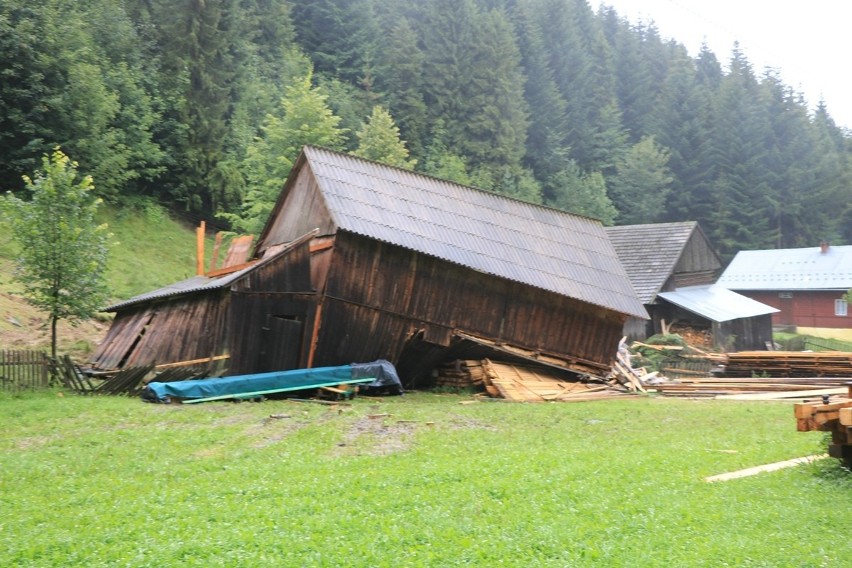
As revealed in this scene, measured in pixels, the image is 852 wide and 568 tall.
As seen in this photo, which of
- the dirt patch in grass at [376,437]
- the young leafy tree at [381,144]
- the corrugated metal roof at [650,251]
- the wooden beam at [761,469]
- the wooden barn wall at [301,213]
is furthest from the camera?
the young leafy tree at [381,144]

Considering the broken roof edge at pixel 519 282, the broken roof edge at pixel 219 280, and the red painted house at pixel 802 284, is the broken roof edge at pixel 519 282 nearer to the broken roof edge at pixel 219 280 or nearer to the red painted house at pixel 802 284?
the broken roof edge at pixel 219 280

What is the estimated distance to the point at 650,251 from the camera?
45.9m

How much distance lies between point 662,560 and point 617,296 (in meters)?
19.5

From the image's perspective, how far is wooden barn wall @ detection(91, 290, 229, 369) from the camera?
21625 mm

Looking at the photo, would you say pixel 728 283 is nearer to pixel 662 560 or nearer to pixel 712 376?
pixel 712 376

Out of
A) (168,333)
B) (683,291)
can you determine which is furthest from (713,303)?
(168,333)

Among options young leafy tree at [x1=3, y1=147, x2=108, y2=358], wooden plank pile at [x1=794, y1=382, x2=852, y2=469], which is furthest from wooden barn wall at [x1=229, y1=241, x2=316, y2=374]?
wooden plank pile at [x1=794, y1=382, x2=852, y2=469]

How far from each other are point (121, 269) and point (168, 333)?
15397mm

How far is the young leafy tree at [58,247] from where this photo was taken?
71.3ft

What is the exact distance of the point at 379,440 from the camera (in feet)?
47.9

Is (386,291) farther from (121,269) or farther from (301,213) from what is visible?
(121,269)

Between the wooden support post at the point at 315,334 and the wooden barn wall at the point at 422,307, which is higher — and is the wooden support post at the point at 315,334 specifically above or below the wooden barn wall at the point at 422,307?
below

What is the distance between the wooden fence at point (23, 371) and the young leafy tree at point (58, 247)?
1936 mm

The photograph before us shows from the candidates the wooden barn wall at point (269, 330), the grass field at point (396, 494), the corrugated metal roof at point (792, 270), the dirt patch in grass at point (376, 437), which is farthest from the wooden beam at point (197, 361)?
the corrugated metal roof at point (792, 270)
